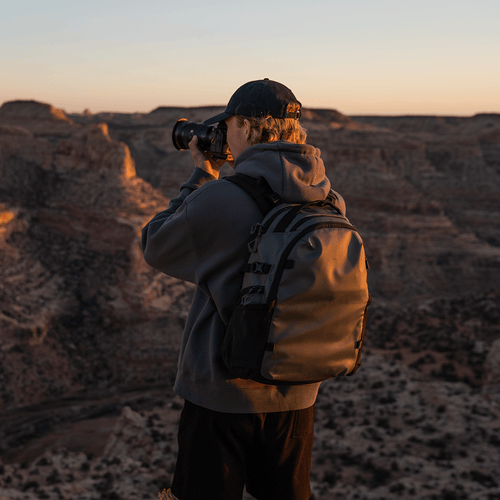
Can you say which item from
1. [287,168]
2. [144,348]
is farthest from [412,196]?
[287,168]

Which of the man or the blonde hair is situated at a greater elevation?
the blonde hair

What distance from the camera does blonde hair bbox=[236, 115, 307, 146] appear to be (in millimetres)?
2375

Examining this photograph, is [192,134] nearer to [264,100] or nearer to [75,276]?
[264,100]

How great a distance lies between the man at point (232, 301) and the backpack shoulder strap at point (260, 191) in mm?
28

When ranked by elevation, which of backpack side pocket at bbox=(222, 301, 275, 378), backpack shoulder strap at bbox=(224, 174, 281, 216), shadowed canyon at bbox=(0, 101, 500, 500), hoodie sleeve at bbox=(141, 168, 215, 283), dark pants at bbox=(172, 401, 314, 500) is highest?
backpack shoulder strap at bbox=(224, 174, 281, 216)

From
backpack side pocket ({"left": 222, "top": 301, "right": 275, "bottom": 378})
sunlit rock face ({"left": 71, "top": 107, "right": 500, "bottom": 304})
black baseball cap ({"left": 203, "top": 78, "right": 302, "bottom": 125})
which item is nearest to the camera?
backpack side pocket ({"left": 222, "top": 301, "right": 275, "bottom": 378})

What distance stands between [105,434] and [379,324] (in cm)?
1294

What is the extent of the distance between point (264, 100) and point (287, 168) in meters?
0.38

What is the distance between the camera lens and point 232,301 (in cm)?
224

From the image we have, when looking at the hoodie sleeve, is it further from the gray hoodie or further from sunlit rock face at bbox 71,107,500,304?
sunlit rock face at bbox 71,107,500,304

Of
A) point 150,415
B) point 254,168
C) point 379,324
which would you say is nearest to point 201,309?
point 254,168

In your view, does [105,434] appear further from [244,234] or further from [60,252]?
[244,234]

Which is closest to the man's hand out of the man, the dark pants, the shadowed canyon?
the man

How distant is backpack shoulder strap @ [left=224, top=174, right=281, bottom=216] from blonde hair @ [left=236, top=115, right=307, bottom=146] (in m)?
0.25
